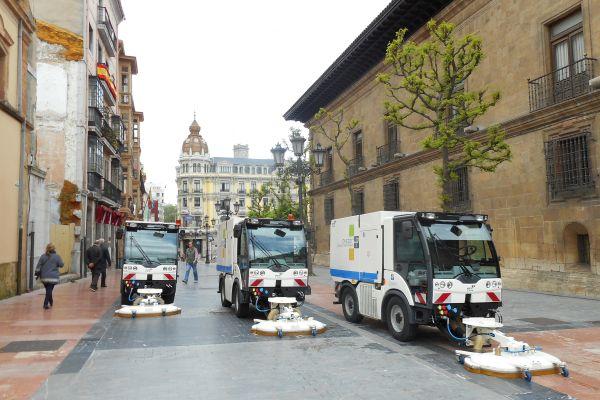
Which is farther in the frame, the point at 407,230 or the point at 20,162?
the point at 20,162

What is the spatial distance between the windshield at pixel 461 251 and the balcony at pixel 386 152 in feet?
58.9

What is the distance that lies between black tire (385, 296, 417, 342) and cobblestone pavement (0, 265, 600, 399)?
0.17m

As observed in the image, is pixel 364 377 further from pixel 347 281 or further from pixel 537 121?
pixel 537 121

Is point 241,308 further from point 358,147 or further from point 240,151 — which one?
point 240,151

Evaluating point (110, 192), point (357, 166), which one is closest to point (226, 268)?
point (357, 166)

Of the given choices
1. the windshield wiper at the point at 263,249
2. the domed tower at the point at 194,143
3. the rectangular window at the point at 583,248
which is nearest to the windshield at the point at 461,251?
the windshield wiper at the point at 263,249

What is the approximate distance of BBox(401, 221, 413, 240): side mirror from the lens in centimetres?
927

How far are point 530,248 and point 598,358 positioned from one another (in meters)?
10.1

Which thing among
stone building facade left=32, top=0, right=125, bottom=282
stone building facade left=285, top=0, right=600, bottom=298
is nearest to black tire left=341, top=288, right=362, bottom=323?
stone building facade left=285, top=0, right=600, bottom=298

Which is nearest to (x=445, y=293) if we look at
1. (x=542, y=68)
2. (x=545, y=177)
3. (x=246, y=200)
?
(x=545, y=177)

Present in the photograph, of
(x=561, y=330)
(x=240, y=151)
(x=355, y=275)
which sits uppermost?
(x=240, y=151)

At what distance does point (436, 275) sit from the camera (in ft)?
28.5

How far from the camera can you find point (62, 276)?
22438mm

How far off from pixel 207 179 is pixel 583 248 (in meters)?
89.2
